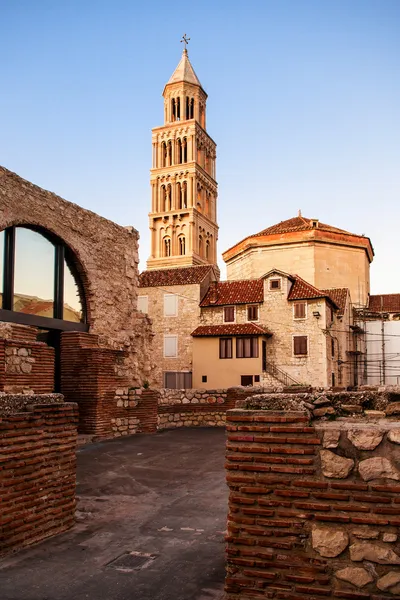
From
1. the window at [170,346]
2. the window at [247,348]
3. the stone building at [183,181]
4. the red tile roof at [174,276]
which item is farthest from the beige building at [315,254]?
the stone building at [183,181]

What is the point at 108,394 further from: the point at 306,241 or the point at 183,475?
the point at 306,241

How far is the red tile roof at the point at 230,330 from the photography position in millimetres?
31031

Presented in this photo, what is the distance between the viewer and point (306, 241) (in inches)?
1598

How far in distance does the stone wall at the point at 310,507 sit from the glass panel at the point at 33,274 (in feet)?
34.0

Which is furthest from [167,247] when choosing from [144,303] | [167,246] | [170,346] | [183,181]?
[170,346]

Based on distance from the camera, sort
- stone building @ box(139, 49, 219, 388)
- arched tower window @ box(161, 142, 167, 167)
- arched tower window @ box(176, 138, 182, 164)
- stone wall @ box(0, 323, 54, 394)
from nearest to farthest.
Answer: stone wall @ box(0, 323, 54, 394) < stone building @ box(139, 49, 219, 388) < arched tower window @ box(176, 138, 182, 164) < arched tower window @ box(161, 142, 167, 167)

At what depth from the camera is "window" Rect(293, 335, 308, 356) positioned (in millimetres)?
30984

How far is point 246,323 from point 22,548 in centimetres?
2716

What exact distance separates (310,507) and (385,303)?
39.0 meters

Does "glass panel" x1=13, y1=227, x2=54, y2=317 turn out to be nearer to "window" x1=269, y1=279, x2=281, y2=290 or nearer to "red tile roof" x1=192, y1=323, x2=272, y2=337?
"red tile roof" x1=192, y1=323, x2=272, y2=337

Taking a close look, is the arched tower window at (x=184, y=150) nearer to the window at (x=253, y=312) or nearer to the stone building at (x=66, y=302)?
the window at (x=253, y=312)

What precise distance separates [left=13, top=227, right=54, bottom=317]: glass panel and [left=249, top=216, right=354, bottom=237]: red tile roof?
2941 centimetres

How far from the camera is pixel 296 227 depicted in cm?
4122

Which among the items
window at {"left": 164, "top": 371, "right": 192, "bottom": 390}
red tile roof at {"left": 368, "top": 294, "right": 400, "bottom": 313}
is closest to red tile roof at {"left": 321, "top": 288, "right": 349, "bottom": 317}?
red tile roof at {"left": 368, "top": 294, "right": 400, "bottom": 313}
